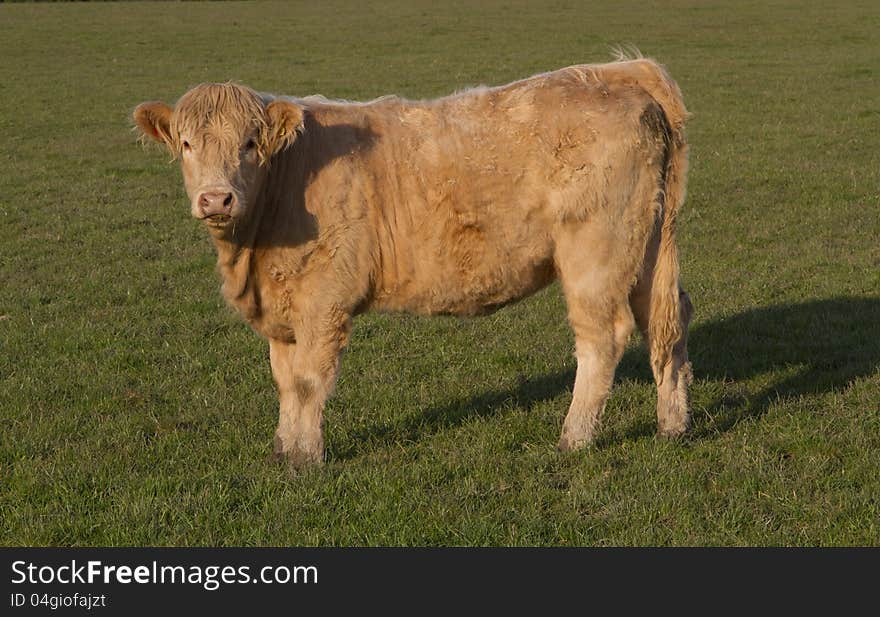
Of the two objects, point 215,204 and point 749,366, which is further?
point 749,366

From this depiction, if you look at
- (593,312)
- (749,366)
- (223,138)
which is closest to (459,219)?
(593,312)

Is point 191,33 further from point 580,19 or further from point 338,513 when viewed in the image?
point 338,513

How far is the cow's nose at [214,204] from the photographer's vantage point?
16.9 feet

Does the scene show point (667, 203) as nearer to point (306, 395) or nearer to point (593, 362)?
point (593, 362)

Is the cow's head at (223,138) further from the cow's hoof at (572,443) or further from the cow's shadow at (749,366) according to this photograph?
the cow's hoof at (572,443)

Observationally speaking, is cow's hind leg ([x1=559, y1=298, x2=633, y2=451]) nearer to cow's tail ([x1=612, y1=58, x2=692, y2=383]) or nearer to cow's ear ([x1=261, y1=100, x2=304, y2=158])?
cow's tail ([x1=612, y1=58, x2=692, y2=383])

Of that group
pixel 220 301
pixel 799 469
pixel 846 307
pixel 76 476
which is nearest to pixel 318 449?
pixel 76 476

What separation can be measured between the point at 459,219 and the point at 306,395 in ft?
4.38

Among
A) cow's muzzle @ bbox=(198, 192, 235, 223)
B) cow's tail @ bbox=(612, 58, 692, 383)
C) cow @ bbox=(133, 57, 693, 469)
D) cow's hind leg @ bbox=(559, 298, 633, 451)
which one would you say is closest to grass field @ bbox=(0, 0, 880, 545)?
cow's hind leg @ bbox=(559, 298, 633, 451)

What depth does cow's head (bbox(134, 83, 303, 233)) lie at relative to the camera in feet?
17.1

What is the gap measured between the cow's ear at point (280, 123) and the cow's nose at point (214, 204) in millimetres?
506

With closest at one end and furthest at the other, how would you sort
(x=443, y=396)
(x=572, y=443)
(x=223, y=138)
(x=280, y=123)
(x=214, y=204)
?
(x=214, y=204) < (x=223, y=138) < (x=280, y=123) < (x=572, y=443) < (x=443, y=396)

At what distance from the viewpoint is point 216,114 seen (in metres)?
5.38

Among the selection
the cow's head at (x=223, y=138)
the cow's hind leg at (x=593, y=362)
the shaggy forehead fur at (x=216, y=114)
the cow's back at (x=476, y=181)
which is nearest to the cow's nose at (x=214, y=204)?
the cow's head at (x=223, y=138)
